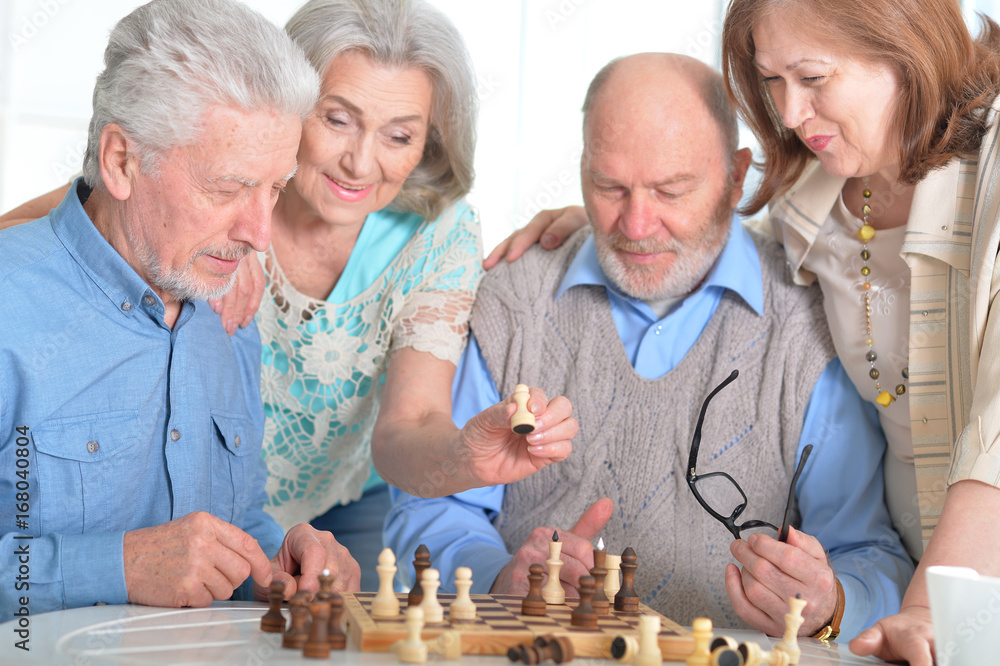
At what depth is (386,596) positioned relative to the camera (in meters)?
1.35

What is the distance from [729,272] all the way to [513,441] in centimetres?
86

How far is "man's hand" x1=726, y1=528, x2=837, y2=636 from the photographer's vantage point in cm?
162

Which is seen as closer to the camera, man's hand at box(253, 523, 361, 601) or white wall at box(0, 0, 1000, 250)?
man's hand at box(253, 523, 361, 601)

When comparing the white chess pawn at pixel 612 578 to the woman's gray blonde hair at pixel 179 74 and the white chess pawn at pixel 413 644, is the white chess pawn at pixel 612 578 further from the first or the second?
the woman's gray blonde hair at pixel 179 74

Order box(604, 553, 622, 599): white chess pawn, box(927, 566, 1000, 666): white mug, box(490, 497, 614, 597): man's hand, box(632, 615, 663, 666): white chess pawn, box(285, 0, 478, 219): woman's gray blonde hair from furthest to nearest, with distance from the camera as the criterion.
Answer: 1. box(285, 0, 478, 219): woman's gray blonde hair
2. box(490, 497, 614, 597): man's hand
3. box(604, 553, 622, 599): white chess pawn
4. box(632, 615, 663, 666): white chess pawn
5. box(927, 566, 1000, 666): white mug

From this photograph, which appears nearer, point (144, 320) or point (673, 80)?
point (144, 320)

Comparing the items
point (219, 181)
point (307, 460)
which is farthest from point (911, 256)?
point (307, 460)

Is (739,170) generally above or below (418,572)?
above

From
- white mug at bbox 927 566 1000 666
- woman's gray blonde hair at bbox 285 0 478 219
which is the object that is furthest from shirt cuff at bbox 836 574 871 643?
woman's gray blonde hair at bbox 285 0 478 219

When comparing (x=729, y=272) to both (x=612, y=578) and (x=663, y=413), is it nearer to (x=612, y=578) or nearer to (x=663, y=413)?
(x=663, y=413)

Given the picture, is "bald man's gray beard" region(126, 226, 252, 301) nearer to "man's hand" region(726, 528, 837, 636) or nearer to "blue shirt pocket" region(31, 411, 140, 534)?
"blue shirt pocket" region(31, 411, 140, 534)

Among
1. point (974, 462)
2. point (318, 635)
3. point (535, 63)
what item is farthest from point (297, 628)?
point (535, 63)

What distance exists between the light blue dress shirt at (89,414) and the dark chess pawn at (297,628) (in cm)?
42

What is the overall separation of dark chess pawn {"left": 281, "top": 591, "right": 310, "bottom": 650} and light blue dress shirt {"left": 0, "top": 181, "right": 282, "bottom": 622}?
421 millimetres
